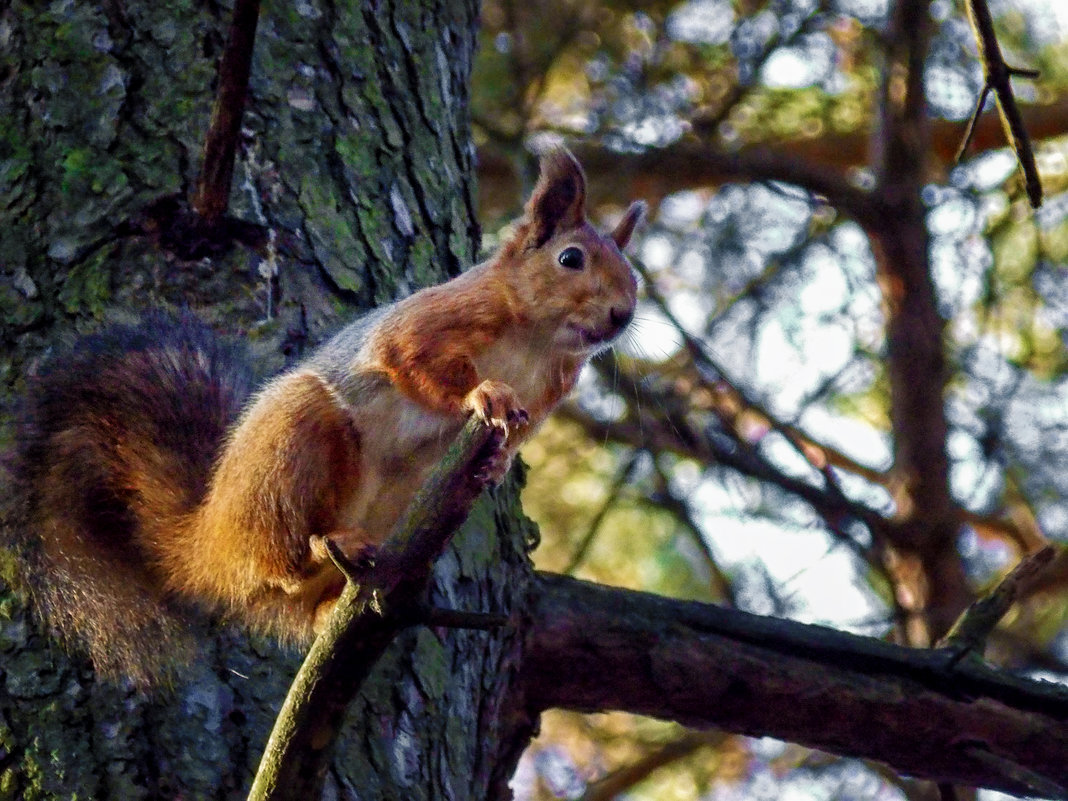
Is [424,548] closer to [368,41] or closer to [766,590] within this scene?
[368,41]

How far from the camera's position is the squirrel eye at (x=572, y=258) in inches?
70.6

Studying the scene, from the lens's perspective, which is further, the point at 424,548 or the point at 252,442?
the point at 252,442

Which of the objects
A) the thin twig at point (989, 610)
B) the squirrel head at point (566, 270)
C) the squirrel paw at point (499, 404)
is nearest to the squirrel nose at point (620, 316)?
the squirrel head at point (566, 270)

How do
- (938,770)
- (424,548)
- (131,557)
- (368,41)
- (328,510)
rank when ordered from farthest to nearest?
(368,41) → (938,770) → (131,557) → (328,510) → (424,548)

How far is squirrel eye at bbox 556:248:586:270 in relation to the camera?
1793mm

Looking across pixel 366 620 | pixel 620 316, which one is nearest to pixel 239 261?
pixel 620 316

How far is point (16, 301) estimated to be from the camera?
1.83 meters

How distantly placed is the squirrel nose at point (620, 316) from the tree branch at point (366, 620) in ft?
1.78

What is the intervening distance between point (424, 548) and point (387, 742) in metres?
0.60

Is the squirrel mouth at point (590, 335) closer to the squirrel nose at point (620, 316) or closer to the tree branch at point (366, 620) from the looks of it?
the squirrel nose at point (620, 316)

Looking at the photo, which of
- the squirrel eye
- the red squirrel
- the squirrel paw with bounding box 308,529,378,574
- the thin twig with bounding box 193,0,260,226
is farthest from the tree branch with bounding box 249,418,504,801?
the thin twig with bounding box 193,0,260,226

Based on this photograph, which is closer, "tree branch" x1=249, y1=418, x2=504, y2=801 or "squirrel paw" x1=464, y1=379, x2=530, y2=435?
"tree branch" x1=249, y1=418, x2=504, y2=801

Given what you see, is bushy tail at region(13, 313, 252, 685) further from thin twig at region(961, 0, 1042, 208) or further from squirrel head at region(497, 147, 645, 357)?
thin twig at region(961, 0, 1042, 208)

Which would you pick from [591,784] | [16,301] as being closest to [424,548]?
[16,301]
